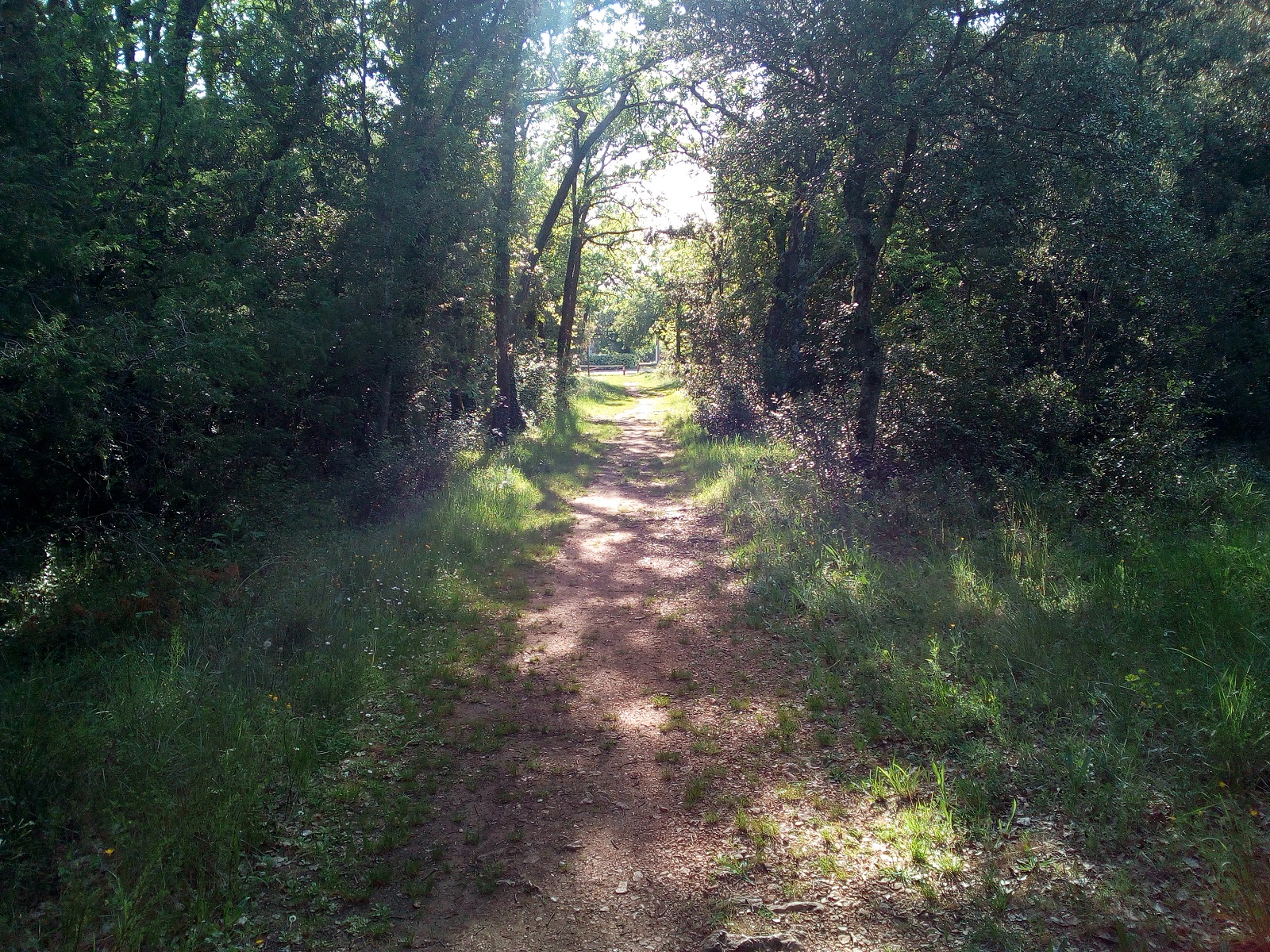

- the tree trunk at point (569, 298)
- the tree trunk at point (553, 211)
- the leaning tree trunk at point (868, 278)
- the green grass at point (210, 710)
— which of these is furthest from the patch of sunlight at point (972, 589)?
the tree trunk at point (569, 298)

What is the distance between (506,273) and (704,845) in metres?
14.7

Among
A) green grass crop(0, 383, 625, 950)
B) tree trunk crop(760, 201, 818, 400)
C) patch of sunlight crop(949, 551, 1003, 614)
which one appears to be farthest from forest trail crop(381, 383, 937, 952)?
tree trunk crop(760, 201, 818, 400)

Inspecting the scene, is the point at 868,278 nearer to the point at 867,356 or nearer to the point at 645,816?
the point at 867,356

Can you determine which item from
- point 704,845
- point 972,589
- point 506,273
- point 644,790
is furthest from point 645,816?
point 506,273

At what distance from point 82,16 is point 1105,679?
1104cm

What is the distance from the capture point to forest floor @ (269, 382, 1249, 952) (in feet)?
10.7

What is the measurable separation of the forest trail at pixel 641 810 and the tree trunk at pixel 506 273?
988 centimetres

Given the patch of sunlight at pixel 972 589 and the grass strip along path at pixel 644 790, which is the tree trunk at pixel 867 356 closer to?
the grass strip along path at pixel 644 790

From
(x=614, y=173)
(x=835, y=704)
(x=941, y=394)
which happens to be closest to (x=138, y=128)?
(x=835, y=704)

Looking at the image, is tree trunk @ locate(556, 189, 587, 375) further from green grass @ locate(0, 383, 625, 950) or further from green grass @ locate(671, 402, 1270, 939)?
green grass @ locate(671, 402, 1270, 939)

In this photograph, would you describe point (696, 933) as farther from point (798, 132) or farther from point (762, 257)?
point (762, 257)

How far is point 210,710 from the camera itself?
4.61 m

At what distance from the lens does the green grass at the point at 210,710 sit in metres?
3.43

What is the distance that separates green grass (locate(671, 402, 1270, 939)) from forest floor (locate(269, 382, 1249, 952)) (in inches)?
8.9
